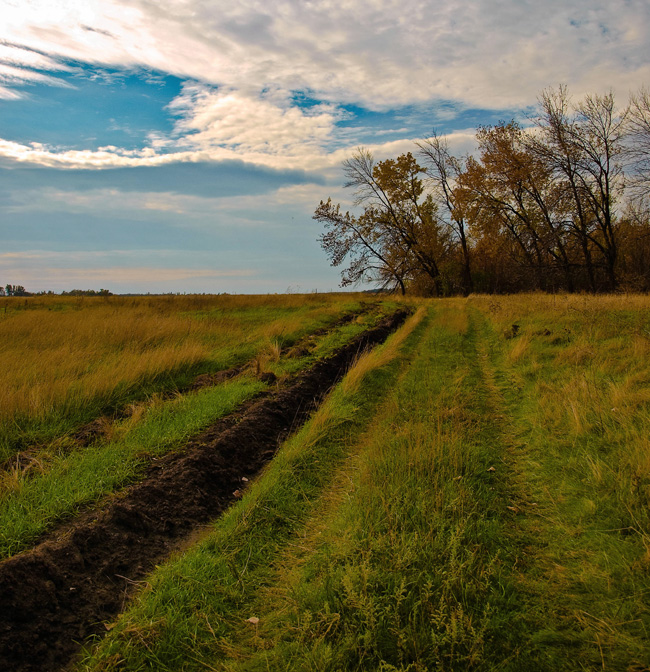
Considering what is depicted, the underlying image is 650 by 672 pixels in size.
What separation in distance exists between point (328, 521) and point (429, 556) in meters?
1.08

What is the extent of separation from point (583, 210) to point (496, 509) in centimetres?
3247

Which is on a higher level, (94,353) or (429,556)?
(94,353)

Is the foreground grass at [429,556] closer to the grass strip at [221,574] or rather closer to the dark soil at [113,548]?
the grass strip at [221,574]

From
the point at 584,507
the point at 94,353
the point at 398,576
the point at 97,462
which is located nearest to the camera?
the point at 398,576

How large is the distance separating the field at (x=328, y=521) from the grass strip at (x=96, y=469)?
0.03 metres

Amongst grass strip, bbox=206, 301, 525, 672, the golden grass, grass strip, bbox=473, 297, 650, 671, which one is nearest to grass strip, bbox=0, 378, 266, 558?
Answer: the golden grass

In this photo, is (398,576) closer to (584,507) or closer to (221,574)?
(221,574)

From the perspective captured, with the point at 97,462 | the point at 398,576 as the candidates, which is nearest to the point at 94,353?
the point at 97,462

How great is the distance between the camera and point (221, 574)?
3439 mm

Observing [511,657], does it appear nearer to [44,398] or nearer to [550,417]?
[550,417]

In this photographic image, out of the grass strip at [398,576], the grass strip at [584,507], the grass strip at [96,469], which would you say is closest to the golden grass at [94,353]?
the grass strip at [96,469]

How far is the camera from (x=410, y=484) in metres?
4.33

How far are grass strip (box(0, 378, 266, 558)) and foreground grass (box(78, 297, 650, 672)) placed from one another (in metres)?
1.38

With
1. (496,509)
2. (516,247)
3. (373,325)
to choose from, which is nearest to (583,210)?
(516,247)
